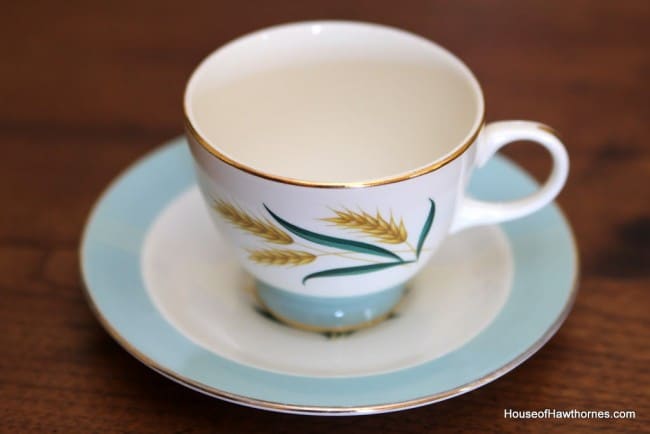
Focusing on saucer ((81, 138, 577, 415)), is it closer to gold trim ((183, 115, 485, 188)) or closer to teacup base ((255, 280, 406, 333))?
teacup base ((255, 280, 406, 333))

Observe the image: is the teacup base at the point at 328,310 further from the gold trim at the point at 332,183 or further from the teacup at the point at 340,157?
the gold trim at the point at 332,183

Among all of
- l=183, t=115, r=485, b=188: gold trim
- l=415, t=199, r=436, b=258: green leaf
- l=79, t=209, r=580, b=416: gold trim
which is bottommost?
l=79, t=209, r=580, b=416: gold trim

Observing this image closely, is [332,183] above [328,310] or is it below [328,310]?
above

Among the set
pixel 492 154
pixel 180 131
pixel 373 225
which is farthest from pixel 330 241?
pixel 180 131

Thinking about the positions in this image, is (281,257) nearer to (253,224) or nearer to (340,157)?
(253,224)

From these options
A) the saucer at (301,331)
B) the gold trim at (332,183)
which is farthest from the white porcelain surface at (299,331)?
the gold trim at (332,183)

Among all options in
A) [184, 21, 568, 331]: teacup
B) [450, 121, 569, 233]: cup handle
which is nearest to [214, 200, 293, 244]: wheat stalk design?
[184, 21, 568, 331]: teacup

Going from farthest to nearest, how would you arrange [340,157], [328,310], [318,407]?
1. [340,157]
2. [328,310]
3. [318,407]
